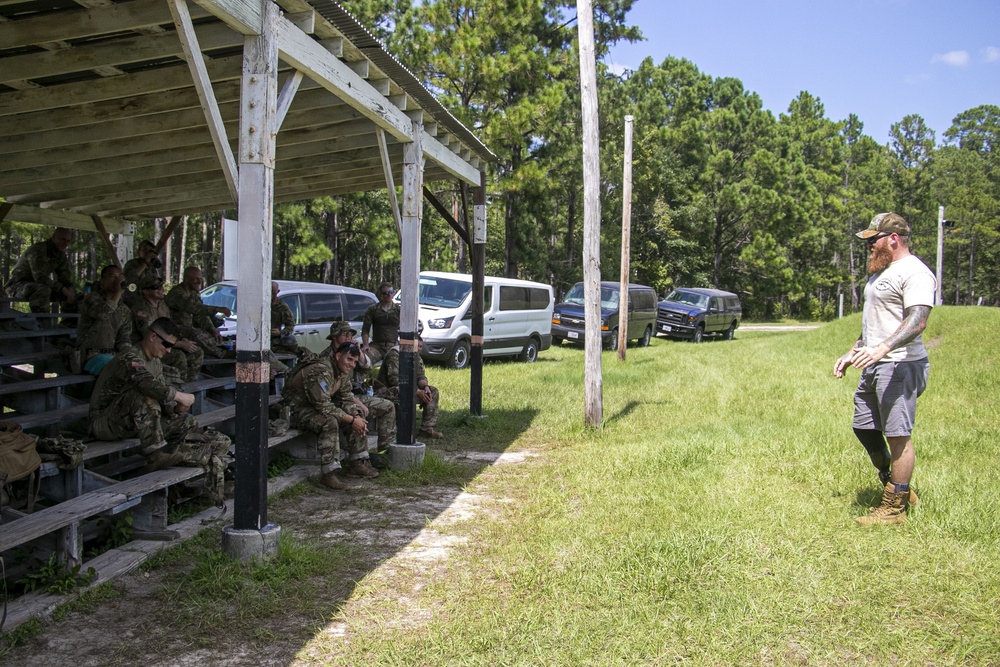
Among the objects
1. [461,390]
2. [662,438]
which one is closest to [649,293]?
[461,390]

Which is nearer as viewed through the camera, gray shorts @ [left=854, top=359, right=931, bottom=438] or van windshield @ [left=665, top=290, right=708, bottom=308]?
gray shorts @ [left=854, top=359, right=931, bottom=438]

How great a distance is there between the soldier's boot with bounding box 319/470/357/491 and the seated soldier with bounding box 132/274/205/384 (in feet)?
5.15

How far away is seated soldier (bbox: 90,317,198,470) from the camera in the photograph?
203 inches

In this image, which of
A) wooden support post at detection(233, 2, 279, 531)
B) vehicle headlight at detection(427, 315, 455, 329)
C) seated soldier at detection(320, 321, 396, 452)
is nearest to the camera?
wooden support post at detection(233, 2, 279, 531)

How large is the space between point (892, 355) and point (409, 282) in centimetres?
412

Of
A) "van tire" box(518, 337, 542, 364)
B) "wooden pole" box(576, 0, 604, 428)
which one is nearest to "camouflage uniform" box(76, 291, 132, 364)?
"wooden pole" box(576, 0, 604, 428)

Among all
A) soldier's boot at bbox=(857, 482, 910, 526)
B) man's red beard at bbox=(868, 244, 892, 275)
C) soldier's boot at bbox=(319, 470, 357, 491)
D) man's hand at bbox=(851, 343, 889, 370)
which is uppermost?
man's red beard at bbox=(868, 244, 892, 275)

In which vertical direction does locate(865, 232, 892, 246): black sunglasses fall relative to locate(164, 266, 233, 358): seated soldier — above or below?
above

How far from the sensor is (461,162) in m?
8.94

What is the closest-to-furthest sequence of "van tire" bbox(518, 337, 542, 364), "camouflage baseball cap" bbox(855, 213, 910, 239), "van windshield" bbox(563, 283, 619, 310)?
"camouflage baseball cap" bbox(855, 213, 910, 239)
"van tire" bbox(518, 337, 542, 364)
"van windshield" bbox(563, 283, 619, 310)

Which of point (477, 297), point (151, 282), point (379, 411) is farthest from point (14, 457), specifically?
point (477, 297)

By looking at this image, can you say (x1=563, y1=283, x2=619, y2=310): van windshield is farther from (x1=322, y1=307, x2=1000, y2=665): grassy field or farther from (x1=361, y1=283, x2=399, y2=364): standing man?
(x1=361, y1=283, x2=399, y2=364): standing man

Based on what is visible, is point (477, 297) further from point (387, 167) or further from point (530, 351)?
point (530, 351)

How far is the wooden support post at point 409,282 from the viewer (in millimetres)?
7094
